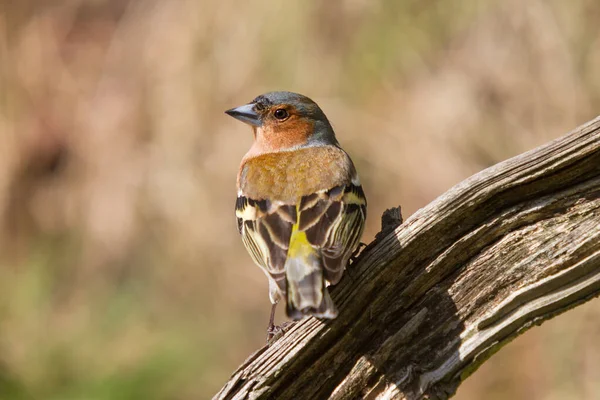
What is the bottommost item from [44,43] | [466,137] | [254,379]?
[254,379]

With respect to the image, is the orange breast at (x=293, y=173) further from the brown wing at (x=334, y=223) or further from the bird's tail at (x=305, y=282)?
the bird's tail at (x=305, y=282)

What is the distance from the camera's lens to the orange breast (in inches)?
166

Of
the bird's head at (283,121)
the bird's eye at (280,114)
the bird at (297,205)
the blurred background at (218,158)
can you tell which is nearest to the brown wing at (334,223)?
the bird at (297,205)

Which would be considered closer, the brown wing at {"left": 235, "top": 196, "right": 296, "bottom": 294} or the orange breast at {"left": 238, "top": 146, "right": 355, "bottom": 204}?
the brown wing at {"left": 235, "top": 196, "right": 296, "bottom": 294}

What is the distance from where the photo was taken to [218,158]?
8820 mm

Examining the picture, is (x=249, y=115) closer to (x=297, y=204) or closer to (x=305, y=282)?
(x=297, y=204)

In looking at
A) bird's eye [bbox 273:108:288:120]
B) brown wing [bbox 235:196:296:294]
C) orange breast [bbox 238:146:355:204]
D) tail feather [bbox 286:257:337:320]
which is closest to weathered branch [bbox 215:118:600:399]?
tail feather [bbox 286:257:337:320]

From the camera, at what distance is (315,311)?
319cm

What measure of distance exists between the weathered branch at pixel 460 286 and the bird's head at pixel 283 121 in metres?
2.05

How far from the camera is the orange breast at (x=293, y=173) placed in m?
4.21

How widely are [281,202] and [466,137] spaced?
3681 millimetres

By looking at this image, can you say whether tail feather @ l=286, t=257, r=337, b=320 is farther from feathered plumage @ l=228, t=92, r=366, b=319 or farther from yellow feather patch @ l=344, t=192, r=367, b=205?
yellow feather patch @ l=344, t=192, r=367, b=205

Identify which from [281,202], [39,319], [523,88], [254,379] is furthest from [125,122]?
[254,379]

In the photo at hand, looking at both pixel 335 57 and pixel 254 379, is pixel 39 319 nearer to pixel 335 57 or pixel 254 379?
pixel 335 57
